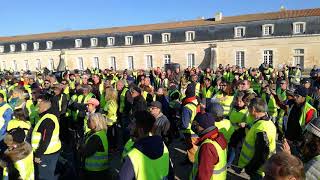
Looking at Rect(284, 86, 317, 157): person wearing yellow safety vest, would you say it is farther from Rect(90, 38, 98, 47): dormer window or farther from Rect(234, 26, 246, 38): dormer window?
Rect(90, 38, 98, 47): dormer window

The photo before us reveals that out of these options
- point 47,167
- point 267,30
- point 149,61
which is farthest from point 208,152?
point 149,61

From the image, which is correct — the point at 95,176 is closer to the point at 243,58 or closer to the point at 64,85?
the point at 64,85

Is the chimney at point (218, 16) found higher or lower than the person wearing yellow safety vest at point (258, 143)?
higher

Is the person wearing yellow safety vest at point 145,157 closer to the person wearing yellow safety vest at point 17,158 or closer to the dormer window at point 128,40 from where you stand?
the person wearing yellow safety vest at point 17,158

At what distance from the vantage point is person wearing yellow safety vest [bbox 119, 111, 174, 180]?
2.91 metres

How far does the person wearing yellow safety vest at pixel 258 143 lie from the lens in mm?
3822

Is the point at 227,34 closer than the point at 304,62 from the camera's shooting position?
No

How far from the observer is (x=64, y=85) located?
915 centimetres

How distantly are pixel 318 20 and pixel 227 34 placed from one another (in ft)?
30.1

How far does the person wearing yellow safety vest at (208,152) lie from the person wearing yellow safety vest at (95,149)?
1.42 m

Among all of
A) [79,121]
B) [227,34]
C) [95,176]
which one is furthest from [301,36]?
[95,176]

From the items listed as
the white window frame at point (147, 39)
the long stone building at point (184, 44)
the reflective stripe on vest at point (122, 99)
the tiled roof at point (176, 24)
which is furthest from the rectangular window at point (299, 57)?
the reflective stripe on vest at point (122, 99)

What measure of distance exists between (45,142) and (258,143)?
309 cm

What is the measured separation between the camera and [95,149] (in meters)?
4.11
